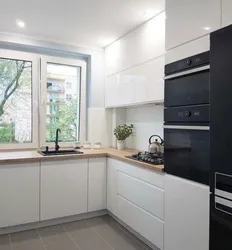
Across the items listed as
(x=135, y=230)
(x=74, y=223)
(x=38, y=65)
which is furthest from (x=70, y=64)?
(x=135, y=230)

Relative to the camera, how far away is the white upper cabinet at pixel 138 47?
101 inches

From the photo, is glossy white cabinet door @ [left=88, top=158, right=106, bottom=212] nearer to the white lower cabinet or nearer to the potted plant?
the white lower cabinet

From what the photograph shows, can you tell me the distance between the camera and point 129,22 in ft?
9.28

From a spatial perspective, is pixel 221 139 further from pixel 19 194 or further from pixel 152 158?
pixel 19 194

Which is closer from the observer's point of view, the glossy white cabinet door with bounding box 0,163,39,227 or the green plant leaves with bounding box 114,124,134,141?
the glossy white cabinet door with bounding box 0,163,39,227

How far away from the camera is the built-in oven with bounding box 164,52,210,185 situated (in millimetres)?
1675

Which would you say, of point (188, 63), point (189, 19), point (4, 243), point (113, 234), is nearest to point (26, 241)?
point (4, 243)

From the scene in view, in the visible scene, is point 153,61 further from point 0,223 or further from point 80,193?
point 0,223

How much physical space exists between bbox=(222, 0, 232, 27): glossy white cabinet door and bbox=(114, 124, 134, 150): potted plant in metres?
2.14

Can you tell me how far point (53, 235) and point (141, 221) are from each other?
3.23ft

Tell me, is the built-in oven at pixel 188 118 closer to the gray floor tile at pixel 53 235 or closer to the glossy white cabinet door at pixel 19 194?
the gray floor tile at pixel 53 235

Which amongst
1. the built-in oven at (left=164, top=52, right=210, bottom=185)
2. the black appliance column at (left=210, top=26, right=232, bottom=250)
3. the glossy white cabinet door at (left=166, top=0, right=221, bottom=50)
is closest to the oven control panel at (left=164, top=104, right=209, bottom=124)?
the built-in oven at (left=164, top=52, right=210, bottom=185)

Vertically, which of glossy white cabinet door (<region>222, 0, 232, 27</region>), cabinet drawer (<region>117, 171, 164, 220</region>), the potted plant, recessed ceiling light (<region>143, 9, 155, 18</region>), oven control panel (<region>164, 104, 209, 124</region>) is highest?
recessed ceiling light (<region>143, 9, 155, 18</region>)

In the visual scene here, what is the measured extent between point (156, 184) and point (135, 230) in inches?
27.0
